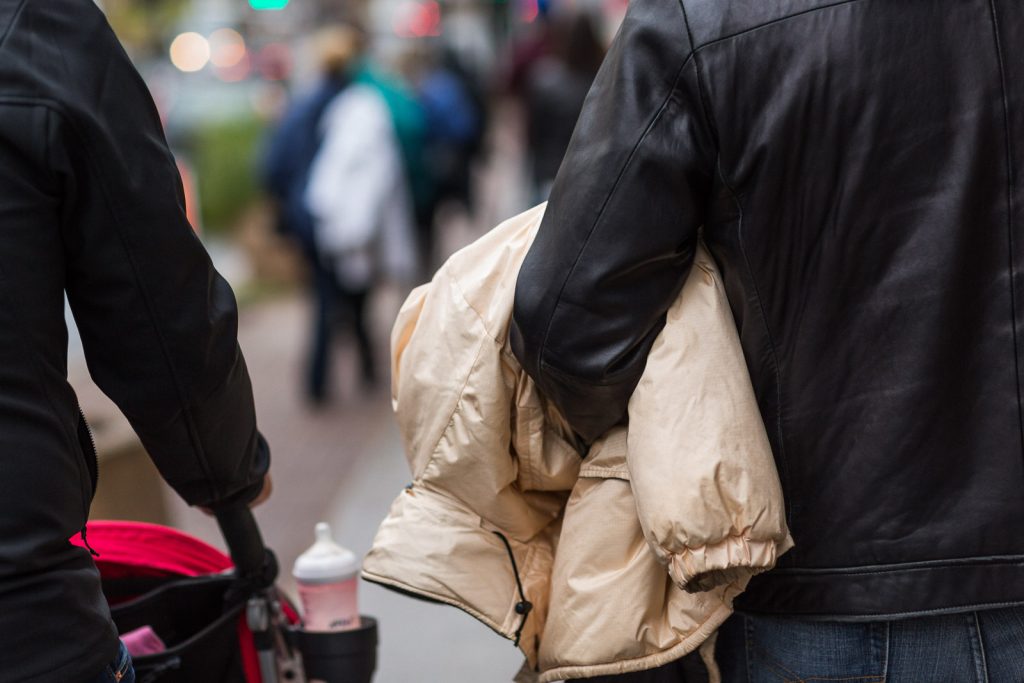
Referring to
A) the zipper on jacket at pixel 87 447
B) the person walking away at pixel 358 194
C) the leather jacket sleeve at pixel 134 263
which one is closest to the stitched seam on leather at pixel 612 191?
the leather jacket sleeve at pixel 134 263

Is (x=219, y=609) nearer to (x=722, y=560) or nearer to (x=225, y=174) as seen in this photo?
(x=722, y=560)

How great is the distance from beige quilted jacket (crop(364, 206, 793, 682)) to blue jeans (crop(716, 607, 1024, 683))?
14 centimetres

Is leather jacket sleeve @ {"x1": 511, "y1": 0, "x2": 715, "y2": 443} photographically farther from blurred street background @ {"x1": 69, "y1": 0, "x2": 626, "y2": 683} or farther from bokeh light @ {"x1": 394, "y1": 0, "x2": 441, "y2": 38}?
bokeh light @ {"x1": 394, "y1": 0, "x2": 441, "y2": 38}

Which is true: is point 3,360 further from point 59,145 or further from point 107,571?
point 107,571

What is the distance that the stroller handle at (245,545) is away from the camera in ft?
8.09

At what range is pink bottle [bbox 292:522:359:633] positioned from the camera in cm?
269

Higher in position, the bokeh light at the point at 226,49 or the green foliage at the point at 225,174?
the green foliage at the point at 225,174

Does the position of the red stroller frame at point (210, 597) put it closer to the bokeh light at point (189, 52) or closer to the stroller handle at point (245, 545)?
the stroller handle at point (245, 545)

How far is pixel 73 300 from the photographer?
6.51ft

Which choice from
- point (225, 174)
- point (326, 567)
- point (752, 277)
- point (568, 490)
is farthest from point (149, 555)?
point (225, 174)

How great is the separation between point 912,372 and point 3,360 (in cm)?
129

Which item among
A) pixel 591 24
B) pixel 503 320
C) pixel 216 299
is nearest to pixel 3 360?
pixel 216 299

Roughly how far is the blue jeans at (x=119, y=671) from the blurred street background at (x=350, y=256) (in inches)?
88.0

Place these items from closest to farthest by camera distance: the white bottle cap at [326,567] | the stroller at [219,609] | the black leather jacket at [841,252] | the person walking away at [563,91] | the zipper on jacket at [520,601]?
the black leather jacket at [841,252] < the zipper on jacket at [520,601] < the stroller at [219,609] < the white bottle cap at [326,567] < the person walking away at [563,91]
